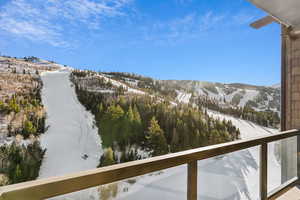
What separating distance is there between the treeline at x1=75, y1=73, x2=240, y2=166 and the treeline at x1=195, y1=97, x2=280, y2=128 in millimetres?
346

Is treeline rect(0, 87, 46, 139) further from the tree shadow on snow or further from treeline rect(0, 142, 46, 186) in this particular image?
the tree shadow on snow

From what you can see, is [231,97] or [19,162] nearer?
[19,162]

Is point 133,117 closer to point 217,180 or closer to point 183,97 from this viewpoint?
point 183,97

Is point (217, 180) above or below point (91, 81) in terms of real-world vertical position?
below

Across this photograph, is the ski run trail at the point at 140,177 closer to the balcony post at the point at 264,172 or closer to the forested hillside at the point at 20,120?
the balcony post at the point at 264,172

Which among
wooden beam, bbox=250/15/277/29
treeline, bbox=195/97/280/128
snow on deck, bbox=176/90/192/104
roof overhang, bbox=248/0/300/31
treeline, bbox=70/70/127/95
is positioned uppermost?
wooden beam, bbox=250/15/277/29

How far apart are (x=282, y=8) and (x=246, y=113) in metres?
5.29

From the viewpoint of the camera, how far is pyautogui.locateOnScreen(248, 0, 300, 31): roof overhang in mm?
1997

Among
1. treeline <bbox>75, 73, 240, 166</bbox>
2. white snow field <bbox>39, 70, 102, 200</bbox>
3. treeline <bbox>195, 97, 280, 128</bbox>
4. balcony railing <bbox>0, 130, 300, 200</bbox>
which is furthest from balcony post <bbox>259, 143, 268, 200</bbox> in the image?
treeline <bbox>195, 97, 280, 128</bbox>

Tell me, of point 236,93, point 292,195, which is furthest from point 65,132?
point 236,93

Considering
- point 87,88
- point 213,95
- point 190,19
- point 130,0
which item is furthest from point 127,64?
point 213,95

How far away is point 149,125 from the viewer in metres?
5.80

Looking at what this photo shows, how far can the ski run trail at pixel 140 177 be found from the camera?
1377mm

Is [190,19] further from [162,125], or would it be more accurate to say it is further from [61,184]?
[61,184]
